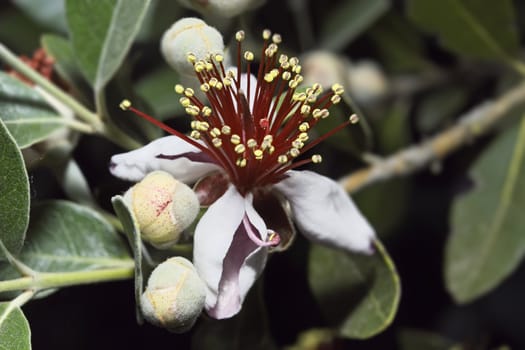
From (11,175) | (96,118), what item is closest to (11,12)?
(96,118)

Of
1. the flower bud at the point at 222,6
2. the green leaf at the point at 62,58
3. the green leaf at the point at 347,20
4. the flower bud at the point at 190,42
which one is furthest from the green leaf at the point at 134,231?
the green leaf at the point at 347,20

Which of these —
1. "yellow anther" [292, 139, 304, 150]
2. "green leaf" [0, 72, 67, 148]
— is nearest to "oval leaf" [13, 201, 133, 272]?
"green leaf" [0, 72, 67, 148]

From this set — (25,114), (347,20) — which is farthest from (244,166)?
(347,20)

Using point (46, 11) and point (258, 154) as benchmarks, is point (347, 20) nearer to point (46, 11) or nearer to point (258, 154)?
point (46, 11)

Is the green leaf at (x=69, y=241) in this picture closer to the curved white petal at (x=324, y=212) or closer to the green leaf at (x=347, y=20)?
the curved white petal at (x=324, y=212)

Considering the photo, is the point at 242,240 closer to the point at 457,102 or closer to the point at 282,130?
the point at 282,130

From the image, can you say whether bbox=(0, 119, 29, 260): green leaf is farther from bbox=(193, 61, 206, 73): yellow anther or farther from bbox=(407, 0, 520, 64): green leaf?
bbox=(407, 0, 520, 64): green leaf
